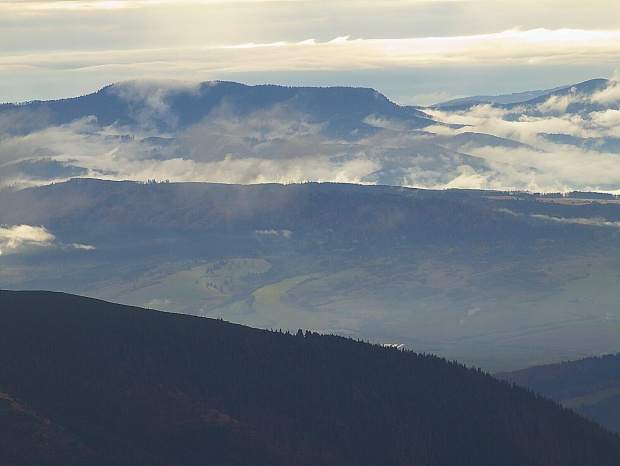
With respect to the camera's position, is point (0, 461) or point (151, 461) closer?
point (0, 461)

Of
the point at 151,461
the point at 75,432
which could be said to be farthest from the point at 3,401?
the point at 151,461

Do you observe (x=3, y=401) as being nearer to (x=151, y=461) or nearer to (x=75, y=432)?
(x=75, y=432)

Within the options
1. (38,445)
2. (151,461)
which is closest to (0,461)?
(38,445)

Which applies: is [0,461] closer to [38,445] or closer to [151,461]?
[38,445]

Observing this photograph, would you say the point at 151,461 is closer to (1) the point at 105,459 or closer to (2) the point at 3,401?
(1) the point at 105,459

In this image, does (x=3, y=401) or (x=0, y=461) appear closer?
(x=0, y=461)

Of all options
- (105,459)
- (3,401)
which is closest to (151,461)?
(105,459)
